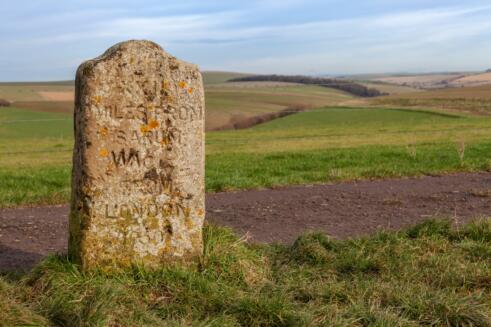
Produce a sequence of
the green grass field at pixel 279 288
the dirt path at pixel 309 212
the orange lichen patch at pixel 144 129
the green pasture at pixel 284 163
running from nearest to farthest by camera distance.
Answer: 1. the green grass field at pixel 279 288
2. the orange lichen patch at pixel 144 129
3. the dirt path at pixel 309 212
4. the green pasture at pixel 284 163

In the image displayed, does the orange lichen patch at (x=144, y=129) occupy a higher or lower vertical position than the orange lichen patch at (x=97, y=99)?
lower

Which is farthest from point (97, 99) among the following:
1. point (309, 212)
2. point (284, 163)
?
point (284, 163)

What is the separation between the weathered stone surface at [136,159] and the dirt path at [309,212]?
1441mm

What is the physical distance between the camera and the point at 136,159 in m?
5.73

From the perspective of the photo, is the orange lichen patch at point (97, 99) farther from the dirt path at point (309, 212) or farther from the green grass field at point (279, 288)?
the dirt path at point (309, 212)

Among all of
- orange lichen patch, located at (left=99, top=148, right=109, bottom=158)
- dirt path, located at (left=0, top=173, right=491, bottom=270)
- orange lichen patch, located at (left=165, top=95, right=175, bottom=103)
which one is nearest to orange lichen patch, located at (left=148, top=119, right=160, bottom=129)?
orange lichen patch, located at (left=165, top=95, right=175, bottom=103)

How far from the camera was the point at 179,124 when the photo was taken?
5848 millimetres

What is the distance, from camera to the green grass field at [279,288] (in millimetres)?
4770

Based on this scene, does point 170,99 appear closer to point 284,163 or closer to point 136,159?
point 136,159

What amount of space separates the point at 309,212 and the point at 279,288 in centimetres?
390

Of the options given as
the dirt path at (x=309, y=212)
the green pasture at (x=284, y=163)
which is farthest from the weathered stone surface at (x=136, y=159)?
the green pasture at (x=284, y=163)

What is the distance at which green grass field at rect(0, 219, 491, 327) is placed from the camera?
4.77 metres

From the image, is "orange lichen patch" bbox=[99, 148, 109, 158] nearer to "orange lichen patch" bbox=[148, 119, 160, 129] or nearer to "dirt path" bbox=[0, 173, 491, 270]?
"orange lichen patch" bbox=[148, 119, 160, 129]

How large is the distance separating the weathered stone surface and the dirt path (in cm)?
144
